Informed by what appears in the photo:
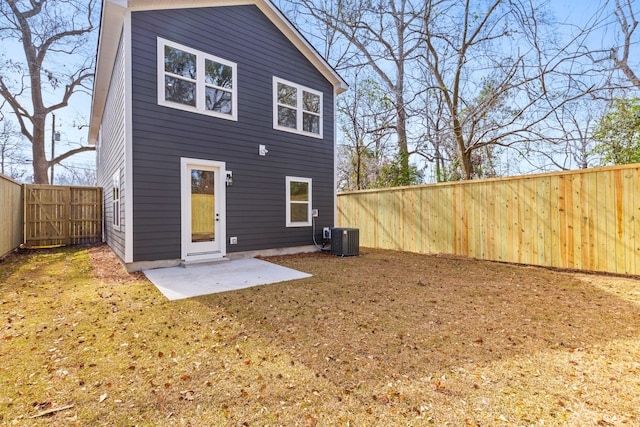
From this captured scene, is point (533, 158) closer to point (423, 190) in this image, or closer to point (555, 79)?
point (555, 79)

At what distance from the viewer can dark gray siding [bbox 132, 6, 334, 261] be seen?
5824 millimetres

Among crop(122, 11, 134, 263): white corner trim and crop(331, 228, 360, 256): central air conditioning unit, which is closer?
crop(122, 11, 134, 263): white corner trim

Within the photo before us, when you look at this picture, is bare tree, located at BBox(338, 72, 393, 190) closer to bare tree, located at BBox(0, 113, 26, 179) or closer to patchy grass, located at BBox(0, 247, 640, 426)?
patchy grass, located at BBox(0, 247, 640, 426)

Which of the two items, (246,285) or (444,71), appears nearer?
(246,285)

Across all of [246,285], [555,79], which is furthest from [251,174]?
[555,79]

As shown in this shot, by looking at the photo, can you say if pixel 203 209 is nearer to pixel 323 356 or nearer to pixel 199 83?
pixel 199 83

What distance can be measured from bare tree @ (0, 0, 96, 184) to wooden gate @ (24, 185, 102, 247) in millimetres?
6588

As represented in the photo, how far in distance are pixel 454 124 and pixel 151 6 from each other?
9.60m

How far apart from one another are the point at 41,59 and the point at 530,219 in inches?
Result: 832

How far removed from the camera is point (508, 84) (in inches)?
351

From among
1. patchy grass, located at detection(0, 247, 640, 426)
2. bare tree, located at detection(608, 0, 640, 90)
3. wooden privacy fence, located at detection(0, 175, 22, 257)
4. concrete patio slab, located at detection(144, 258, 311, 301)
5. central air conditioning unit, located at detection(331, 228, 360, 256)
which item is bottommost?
patchy grass, located at detection(0, 247, 640, 426)

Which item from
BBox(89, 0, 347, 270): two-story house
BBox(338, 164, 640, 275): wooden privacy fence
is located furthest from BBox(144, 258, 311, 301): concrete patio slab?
BBox(338, 164, 640, 275): wooden privacy fence

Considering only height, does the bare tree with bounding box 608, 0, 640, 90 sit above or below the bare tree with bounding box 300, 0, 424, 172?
below

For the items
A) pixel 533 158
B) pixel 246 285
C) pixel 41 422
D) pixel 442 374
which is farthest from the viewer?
pixel 533 158
